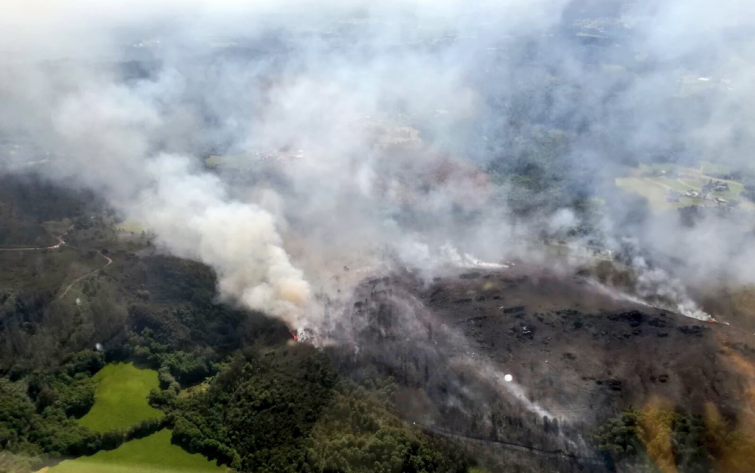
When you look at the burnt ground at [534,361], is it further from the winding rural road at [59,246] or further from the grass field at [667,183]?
the winding rural road at [59,246]

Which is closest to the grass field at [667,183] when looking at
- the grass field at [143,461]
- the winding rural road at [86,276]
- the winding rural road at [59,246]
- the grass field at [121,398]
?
the grass field at [143,461]

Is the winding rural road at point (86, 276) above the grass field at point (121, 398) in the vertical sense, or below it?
above

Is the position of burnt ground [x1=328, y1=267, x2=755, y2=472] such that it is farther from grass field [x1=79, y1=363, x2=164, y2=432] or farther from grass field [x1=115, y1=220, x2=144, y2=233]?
grass field [x1=115, y1=220, x2=144, y2=233]

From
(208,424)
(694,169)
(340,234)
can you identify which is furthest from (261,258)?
(694,169)

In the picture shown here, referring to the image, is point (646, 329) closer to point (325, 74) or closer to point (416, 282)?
point (416, 282)

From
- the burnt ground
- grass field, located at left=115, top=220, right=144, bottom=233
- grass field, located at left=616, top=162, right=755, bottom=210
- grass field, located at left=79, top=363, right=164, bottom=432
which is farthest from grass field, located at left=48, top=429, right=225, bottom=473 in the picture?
grass field, located at left=616, top=162, right=755, bottom=210

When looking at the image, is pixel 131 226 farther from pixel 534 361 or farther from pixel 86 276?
pixel 534 361
